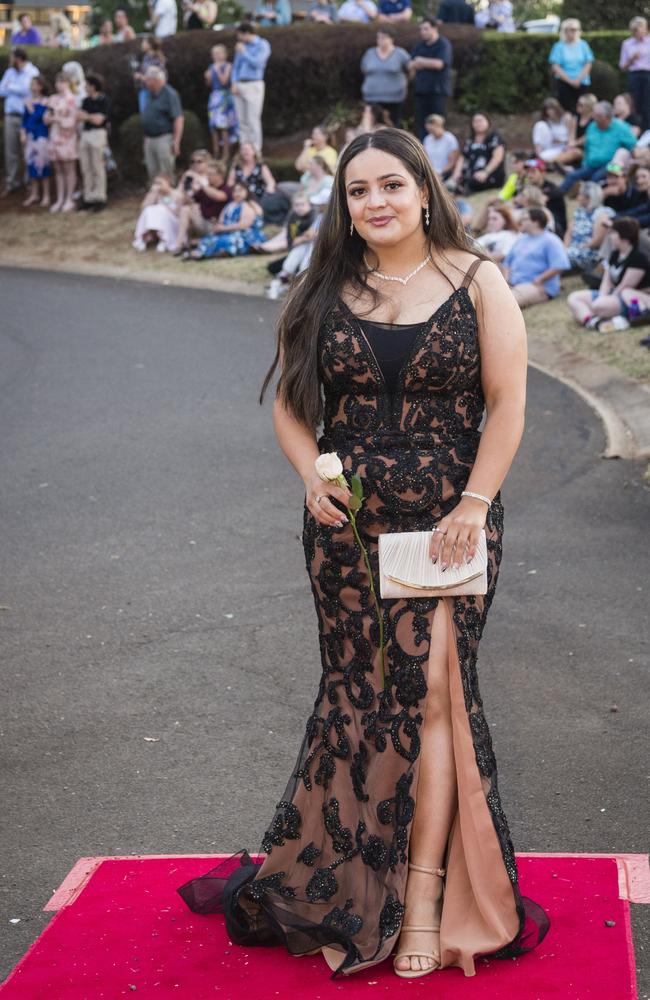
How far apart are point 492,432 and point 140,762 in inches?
91.9

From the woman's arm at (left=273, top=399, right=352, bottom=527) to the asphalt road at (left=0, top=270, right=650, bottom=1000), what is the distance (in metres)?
1.46

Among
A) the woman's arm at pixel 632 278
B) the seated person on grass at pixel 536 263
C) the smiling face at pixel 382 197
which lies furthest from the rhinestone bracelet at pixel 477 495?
the seated person on grass at pixel 536 263

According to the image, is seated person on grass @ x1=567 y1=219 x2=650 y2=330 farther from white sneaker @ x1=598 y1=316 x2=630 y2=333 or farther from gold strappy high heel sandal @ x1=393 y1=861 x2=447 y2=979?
gold strappy high heel sandal @ x1=393 y1=861 x2=447 y2=979

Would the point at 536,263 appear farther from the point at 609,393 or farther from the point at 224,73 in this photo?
the point at 224,73

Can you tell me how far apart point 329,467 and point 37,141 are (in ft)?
68.9

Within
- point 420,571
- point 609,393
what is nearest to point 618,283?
point 609,393

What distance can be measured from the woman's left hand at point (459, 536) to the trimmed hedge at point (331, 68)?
867 inches

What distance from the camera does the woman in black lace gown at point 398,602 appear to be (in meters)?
3.83

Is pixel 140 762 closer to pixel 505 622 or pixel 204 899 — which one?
pixel 204 899

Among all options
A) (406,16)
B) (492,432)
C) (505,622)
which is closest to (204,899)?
(492,432)

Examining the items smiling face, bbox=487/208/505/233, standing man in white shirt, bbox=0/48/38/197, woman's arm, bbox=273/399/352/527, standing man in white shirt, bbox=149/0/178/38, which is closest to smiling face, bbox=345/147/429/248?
woman's arm, bbox=273/399/352/527

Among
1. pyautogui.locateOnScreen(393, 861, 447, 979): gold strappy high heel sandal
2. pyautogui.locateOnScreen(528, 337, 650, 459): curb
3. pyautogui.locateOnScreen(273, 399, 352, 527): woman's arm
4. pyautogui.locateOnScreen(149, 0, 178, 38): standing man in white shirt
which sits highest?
pyautogui.locateOnScreen(273, 399, 352, 527): woman's arm

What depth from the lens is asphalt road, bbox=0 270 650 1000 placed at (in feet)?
16.2

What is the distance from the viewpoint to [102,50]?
2598 centimetres
